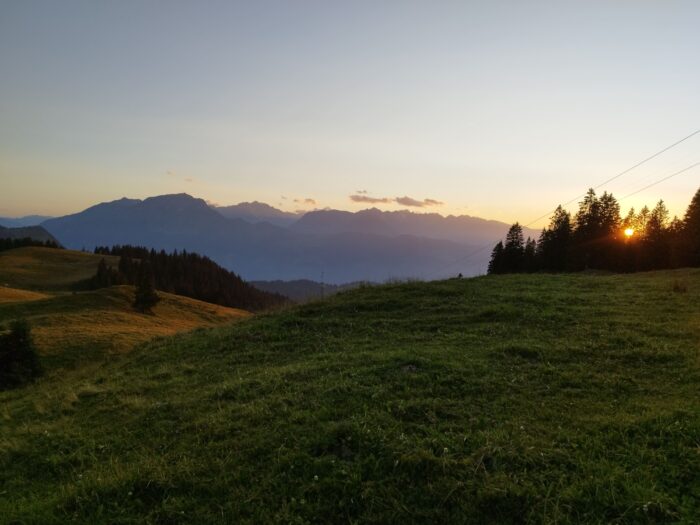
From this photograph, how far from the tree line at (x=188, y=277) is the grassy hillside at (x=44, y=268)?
5.74m

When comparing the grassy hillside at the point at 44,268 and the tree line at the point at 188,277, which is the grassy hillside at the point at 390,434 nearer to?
the grassy hillside at the point at 44,268

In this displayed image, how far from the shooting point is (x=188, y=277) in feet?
385

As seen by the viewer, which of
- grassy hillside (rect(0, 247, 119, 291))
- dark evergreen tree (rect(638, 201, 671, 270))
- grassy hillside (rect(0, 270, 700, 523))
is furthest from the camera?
grassy hillside (rect(0, 247, 119, 291))

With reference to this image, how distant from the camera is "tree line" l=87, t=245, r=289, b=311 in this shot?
326 feet

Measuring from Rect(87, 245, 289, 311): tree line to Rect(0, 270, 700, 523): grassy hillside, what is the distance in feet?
269

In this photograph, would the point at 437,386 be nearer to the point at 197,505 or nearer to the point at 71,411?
the point at 197,505

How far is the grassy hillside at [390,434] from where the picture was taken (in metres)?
5.51

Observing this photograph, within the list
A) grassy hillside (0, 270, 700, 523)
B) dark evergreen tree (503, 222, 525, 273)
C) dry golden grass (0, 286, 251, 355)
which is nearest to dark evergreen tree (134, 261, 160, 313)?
dry golden grass (0, 286, 251, 355)

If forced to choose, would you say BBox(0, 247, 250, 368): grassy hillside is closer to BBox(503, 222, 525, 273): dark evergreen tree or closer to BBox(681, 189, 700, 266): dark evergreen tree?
BBox(503, 222, 525, 273): dark evergreen tree

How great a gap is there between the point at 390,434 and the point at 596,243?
65.5 metres

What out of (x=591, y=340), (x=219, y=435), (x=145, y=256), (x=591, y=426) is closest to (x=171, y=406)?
(x=219, y=435)

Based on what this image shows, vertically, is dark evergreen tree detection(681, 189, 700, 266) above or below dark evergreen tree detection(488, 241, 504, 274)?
above

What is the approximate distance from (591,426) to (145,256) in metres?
135

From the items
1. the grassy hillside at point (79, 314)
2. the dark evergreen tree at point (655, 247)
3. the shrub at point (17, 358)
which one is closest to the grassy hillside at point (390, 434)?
the shrub at point (17, 358)
